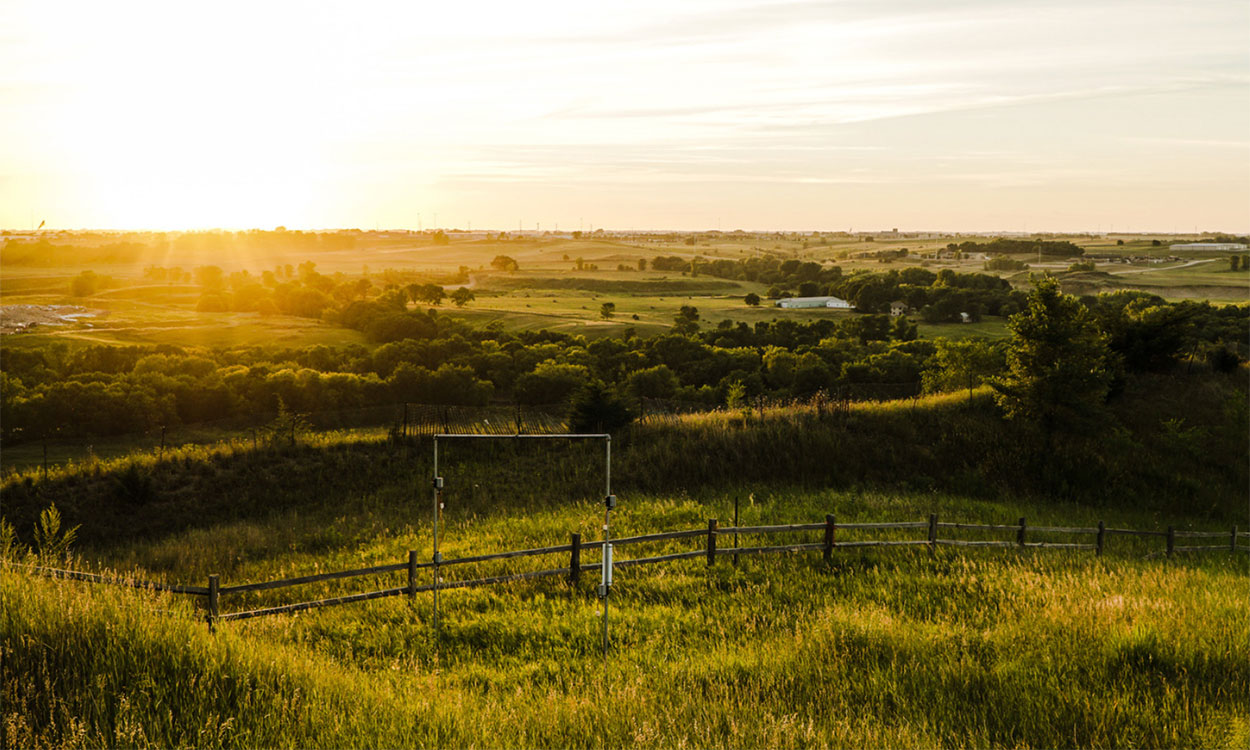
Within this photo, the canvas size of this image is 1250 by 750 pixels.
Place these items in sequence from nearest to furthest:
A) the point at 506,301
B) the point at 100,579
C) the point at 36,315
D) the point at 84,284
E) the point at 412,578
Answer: the point at 100,579, the point at 412,578, the point at 36,315, the point at 84,284, the point at 506,301

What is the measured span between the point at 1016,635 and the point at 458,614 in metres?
8.53

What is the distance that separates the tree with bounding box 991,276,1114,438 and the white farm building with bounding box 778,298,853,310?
105315mm

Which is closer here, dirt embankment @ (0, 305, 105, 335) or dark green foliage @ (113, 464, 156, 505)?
dark green foliage @ (113, 464, 156, 505)

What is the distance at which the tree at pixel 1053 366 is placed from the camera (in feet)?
93.8

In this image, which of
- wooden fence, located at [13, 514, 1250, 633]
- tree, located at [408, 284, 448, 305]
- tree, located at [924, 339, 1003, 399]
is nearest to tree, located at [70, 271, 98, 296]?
tree, located at [408, 284, 448, 305]

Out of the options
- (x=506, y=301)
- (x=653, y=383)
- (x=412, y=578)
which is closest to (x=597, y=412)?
(x=412, y=578)

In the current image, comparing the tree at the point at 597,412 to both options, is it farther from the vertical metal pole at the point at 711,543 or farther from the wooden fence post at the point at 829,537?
the wooden fence post at the point at 829,537

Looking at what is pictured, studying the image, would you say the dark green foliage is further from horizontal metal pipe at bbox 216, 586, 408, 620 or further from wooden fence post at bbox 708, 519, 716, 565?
wooden fence post at bbox 708, 519, 716, 565

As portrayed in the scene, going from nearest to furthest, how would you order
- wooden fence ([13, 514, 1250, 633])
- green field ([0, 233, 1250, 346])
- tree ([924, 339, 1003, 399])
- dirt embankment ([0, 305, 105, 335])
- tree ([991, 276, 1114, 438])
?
wooden fence ([13, 514, 1250, 633]) < tree ([991, 276, 1114, 438]) < tree ([924, 339, 1003, 399]) < dirt embankment ([0, 305, 105, 335]) < green field ([0, 233, 1250, 346])

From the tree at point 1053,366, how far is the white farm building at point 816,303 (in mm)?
105315

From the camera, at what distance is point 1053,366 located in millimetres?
29062

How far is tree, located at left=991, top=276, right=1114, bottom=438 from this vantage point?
93.8 ft

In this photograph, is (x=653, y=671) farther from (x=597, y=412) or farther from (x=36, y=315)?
(x=36, y=315)

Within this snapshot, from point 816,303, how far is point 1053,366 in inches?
4554
